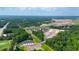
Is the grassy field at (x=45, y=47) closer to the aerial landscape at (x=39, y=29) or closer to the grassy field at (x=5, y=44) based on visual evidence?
the aerial landscape at (x=39, y=29)

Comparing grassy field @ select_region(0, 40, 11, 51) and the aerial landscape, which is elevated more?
the aerial landscape

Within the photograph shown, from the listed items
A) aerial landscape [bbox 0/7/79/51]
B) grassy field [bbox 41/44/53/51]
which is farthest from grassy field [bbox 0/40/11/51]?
grassy field [bbox 41/44/53/51]

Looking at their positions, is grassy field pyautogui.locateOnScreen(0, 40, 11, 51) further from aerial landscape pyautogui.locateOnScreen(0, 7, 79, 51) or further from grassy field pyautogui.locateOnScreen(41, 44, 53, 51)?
grassy field pyautogui.locateOnScreen(41, 44, 53, 51)

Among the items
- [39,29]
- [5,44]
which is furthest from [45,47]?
[5,44]

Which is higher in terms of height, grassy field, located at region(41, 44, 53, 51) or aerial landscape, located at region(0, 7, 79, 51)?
aerial landscape, located at region(0, 7, 79, 51)

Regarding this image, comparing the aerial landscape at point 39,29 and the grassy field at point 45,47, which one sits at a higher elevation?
the aerial landscape at point 39,29

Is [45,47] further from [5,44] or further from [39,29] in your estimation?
[5,44]

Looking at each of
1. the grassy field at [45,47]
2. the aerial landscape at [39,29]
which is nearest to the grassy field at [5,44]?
the aerial landscape at [39,29]
